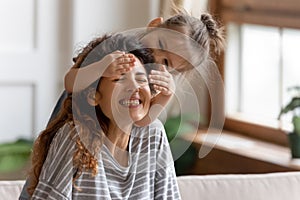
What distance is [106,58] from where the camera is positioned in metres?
1.19

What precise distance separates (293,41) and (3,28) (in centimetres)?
127

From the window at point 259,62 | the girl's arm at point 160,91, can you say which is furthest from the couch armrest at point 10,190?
the window at point 259,62

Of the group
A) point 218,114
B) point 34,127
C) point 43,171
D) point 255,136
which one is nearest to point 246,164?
point 255,136

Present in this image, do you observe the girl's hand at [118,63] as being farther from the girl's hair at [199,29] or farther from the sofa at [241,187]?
the sofa at [241,187]

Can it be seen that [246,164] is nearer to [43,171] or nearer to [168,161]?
[168,161]

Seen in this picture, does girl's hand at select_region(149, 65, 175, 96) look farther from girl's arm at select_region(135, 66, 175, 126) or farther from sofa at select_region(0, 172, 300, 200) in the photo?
sofa at select_region(0, 172, 300, 200)

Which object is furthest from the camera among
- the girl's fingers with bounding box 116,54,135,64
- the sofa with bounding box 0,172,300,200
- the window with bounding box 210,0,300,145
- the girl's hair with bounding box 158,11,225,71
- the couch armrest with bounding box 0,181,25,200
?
the window with bounding box 210,0,300,145

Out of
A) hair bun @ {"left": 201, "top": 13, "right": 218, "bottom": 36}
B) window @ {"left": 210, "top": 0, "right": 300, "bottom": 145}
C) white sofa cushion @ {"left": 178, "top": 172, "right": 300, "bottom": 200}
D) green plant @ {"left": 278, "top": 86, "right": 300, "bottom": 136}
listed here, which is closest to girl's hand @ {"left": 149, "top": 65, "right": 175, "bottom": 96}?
hair bun @ {"left": 201, "top": 13, "right": 218, "bottom": 36}

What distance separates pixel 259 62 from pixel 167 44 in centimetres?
203

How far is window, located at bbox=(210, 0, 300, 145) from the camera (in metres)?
3.03

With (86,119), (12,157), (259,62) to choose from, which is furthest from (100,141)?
(259,62)

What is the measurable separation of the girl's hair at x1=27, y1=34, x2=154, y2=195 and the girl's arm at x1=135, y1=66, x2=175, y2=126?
0.03m

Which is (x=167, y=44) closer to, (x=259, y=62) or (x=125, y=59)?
(x=125, y=59)

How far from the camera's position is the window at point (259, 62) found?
3.03m
